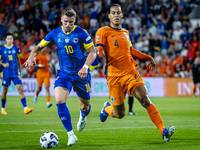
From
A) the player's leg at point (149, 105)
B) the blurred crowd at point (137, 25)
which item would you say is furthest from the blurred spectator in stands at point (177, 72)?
the player's leg at point (149, 105)

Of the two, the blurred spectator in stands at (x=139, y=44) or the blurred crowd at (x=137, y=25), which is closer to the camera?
the blurred crowd at (x=137, y=25)

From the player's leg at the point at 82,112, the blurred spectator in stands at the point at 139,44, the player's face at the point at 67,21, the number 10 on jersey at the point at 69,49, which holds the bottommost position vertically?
the player's leg at the point at 82,112

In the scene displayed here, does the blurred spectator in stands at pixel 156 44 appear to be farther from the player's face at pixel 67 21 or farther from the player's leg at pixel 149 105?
the player's face at pixel 67 21

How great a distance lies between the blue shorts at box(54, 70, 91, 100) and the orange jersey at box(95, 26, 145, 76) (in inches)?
24.5

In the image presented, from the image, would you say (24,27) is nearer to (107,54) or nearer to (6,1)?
(6,1)

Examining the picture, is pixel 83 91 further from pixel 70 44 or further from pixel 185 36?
pixel 185 36

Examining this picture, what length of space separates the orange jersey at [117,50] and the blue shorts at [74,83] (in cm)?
62

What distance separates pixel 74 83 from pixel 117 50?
108 cm

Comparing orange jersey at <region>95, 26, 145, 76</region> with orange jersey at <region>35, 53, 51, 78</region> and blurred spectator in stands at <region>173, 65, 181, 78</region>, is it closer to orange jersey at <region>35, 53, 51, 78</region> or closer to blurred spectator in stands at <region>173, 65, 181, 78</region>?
orange jersey at <region>35, 53, 51, 78</region>

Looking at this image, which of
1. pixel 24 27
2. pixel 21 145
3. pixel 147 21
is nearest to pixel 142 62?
pixel 147 21

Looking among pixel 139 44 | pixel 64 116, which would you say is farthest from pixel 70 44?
pixel 139 44

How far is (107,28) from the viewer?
22.1ft

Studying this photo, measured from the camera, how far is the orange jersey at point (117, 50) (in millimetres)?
6625

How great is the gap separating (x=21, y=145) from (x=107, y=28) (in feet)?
9.21
